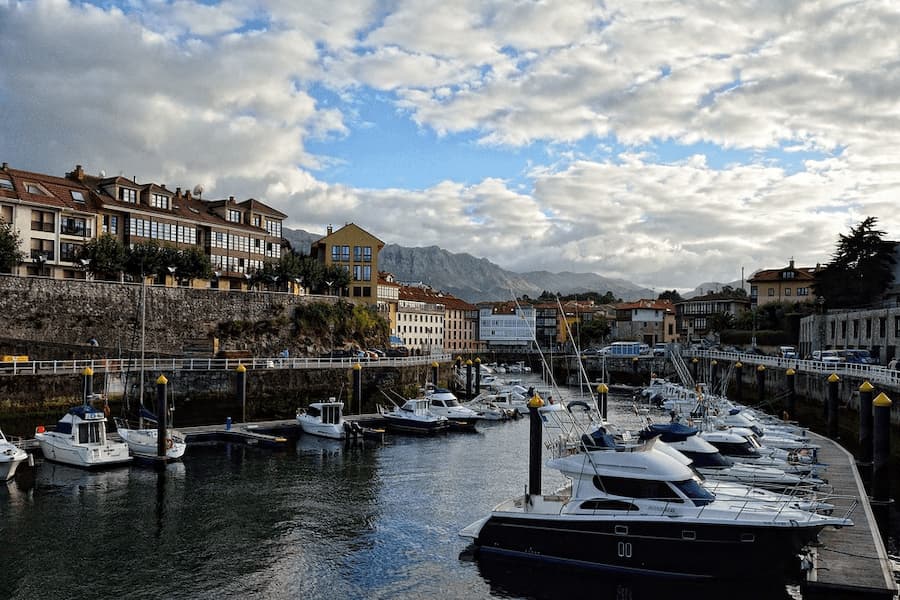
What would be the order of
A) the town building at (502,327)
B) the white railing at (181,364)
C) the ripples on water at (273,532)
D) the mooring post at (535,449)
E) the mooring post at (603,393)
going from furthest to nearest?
the town building at (502,327) < the mooring post at (603,393) < the white railing at (181,364) < the mooring post at (535,449) < the ripples on water at (273,532)

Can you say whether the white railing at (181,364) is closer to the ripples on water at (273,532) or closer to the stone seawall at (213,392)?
the stone seawall at (213,392)

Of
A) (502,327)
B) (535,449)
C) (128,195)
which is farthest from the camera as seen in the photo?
(502,327)

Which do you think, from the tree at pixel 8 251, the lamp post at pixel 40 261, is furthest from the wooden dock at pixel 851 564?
the lamp post at pixel 40 261

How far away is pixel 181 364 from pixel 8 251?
61.7 feet

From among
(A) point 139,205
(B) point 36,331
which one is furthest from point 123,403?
(A) point 139,205

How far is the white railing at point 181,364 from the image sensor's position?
4594cm

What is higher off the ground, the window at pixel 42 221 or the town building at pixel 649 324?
the window at pixel 42 221

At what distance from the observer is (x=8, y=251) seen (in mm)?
58969

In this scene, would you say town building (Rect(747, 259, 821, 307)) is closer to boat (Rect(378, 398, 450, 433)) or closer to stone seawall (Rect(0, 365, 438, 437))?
stone seawall (Rect(0, 365, 438, 437))

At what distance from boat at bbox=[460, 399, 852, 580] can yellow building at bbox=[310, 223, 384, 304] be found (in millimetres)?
75661

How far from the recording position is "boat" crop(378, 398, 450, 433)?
161 ft

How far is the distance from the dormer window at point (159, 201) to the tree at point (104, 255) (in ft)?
41.0

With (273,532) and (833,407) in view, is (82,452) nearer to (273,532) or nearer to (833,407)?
(273,532)

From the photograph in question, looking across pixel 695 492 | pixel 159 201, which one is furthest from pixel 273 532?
pixel 159 201
